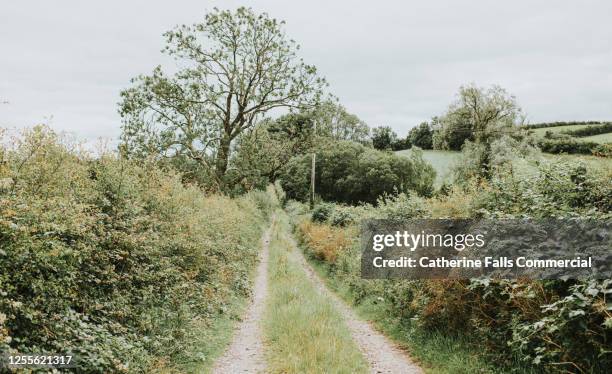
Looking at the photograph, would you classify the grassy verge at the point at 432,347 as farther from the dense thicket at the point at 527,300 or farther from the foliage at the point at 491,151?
the foliage at the point at 491,151

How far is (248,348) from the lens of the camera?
8.81 metres

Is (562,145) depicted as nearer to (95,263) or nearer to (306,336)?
(306,336)

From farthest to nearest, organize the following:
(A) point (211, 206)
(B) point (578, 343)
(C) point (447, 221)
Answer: (A) point (211, 206) → (C) point (447, 221) → (B) point (578, 343)

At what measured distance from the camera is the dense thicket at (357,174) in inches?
1837

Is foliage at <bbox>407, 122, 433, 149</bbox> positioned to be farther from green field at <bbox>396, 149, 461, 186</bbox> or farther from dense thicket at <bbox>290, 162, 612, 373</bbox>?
dense thicket at <bbox>290, 162, 612, 373</bbox>

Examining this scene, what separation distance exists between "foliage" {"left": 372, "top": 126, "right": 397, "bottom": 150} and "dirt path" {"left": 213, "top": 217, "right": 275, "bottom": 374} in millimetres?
73330

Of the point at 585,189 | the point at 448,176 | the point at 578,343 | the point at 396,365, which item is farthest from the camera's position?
the point at 448,176

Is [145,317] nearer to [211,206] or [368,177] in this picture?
[211,206]

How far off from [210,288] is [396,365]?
17.3 feet

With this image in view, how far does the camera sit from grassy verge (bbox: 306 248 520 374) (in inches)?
278

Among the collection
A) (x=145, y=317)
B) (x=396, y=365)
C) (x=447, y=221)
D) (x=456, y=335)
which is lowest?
(x=396, y=365)

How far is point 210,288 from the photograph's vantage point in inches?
429

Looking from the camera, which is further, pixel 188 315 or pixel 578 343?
pixel 188 315

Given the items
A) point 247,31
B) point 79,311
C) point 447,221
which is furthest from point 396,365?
point 247,31
